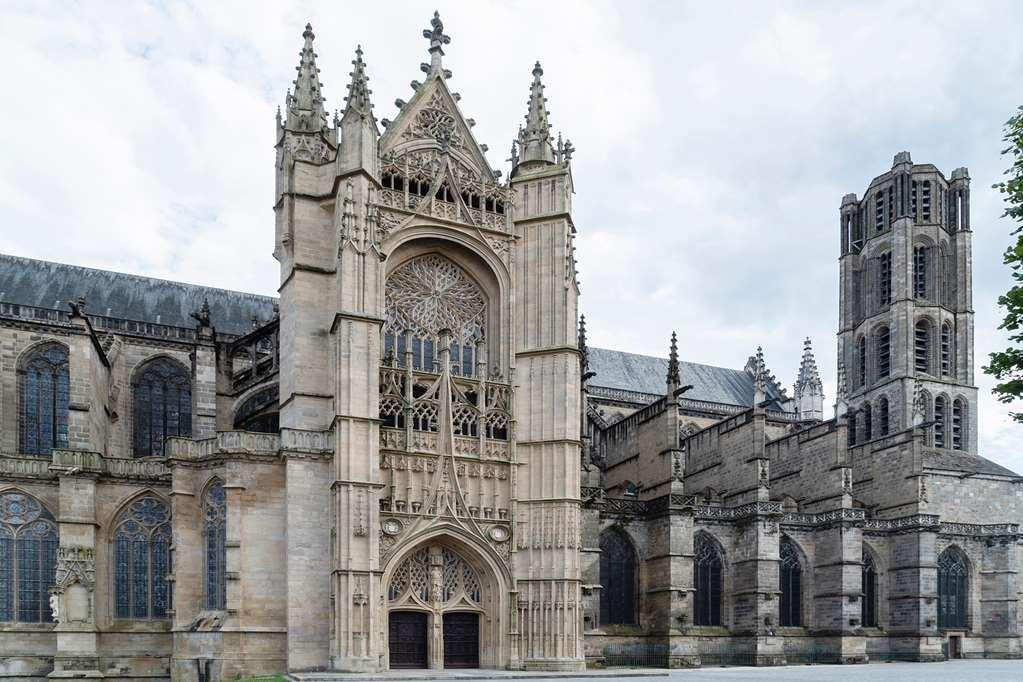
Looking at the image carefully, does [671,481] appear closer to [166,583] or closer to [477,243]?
[477,243]

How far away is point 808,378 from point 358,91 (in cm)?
4206

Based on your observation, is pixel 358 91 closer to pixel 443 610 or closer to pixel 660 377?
pixel 443 610

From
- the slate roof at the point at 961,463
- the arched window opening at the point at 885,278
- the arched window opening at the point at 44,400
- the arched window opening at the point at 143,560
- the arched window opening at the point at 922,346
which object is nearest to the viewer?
the arched window opening at the point at 143,560

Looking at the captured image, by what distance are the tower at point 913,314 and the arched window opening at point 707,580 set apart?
2063cm

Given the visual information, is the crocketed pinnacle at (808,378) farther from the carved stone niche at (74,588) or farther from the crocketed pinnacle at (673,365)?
the carved stone niche at (74,588)

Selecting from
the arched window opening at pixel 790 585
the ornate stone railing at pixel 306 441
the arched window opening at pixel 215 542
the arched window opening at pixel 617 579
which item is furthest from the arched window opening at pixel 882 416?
the arched window opening at pixel 215 542

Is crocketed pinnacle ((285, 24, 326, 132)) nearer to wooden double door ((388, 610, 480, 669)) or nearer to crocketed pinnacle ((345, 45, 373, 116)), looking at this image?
crocketed pinnacle ((345, 45, 373, 116))

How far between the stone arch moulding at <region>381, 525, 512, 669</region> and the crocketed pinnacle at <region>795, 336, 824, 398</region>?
128ft

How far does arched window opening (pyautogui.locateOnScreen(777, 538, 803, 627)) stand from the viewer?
42.9m

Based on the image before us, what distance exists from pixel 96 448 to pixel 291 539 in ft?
33.6

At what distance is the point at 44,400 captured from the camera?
36344mm

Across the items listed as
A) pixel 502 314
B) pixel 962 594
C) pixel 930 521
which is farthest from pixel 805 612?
pixel 502 314

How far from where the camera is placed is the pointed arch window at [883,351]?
59.4 meters

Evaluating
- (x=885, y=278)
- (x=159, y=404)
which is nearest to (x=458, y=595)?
(x=159, y=404)
